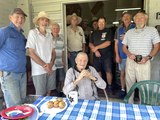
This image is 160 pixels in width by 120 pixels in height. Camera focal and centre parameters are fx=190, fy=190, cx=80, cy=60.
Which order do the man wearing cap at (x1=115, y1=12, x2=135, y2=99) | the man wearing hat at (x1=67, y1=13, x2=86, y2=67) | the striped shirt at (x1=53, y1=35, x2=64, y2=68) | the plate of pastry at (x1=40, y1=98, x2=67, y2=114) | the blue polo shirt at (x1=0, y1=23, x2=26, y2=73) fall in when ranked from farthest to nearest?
the man wearing hat at (x1=67, y1=13, x2=86, y2=67) < the striped shirt at (x1=53, y1=35, x2=64, y2=68) < the man wearing cap at (x1=115, y1=12, x2=135, y2=99) < the blue polo shirt at (x1=0, y1=23, x2=26, y2=73) < the plate of pastry at (x1=40, y1=98, x2=67, y2=114)

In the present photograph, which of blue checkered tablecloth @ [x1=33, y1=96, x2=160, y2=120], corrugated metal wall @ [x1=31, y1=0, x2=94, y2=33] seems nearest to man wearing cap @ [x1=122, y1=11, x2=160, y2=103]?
blue checkered tablecloth @ [x1=33, y1=96, x2=160, y2=120]

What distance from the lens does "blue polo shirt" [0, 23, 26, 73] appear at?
7.36 ft

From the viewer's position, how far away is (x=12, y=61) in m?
2.30

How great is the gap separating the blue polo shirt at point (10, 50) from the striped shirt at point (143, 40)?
1689mm

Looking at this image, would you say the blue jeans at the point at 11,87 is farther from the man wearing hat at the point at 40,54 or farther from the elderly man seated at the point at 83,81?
the elderly man seated at the point at 83,81

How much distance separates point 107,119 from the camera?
140 centimetres

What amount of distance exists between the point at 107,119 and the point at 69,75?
0.86 metres

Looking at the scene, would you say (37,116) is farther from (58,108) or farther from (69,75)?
(69,75)

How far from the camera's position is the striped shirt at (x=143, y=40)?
2857 millimetres

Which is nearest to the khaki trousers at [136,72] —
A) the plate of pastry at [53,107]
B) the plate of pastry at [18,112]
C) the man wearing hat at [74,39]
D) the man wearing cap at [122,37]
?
the man wearing cap at [122,37]

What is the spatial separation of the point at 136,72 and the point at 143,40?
51 centimetres

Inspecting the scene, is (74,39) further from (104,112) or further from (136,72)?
(104,112)

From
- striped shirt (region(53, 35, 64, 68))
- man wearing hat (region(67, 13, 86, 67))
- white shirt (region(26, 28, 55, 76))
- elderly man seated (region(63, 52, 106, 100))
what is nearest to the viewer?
elderly man seated (region(63, 52, 106, 100))

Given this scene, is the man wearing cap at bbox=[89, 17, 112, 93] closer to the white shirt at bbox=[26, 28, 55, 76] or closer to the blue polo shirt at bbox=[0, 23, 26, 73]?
the white shirt at bbox=[26, 28, 55, 76]
